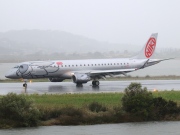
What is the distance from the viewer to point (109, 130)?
21.6m

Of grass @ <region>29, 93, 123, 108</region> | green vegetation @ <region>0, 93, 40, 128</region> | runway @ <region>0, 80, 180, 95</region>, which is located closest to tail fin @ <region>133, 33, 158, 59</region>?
runway @ <region>0, 80, 180, 95</region>

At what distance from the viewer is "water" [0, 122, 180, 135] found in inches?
821

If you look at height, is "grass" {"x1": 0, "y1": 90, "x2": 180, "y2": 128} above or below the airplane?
below

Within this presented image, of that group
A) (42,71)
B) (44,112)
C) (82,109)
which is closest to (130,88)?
(82,109)

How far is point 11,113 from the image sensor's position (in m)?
22.5

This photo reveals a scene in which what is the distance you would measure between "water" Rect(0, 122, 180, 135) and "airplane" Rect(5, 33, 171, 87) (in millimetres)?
23359

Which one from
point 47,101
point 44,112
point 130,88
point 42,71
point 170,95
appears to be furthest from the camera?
point 42,71

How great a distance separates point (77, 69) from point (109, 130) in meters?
29.1

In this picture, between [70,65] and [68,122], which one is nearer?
[68,122]

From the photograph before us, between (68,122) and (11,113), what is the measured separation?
116 inches

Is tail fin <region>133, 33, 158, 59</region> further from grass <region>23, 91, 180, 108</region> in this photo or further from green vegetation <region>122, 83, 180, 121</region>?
green vegetation <region>122, 83, 180, 121</region>

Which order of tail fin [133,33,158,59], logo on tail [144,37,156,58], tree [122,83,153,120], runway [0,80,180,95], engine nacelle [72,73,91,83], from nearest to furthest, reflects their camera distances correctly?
1. tree [122,83,153,120]
2. runway [0,80,180,95]
3. engine nacelle [72,73,91,83]
4. tail fin [133,33,158,59]
5. logo on tail [144,37,156,58]

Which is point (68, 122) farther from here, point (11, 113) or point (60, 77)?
point (60, 77)

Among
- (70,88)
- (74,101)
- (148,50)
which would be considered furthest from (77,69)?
(74,101)
